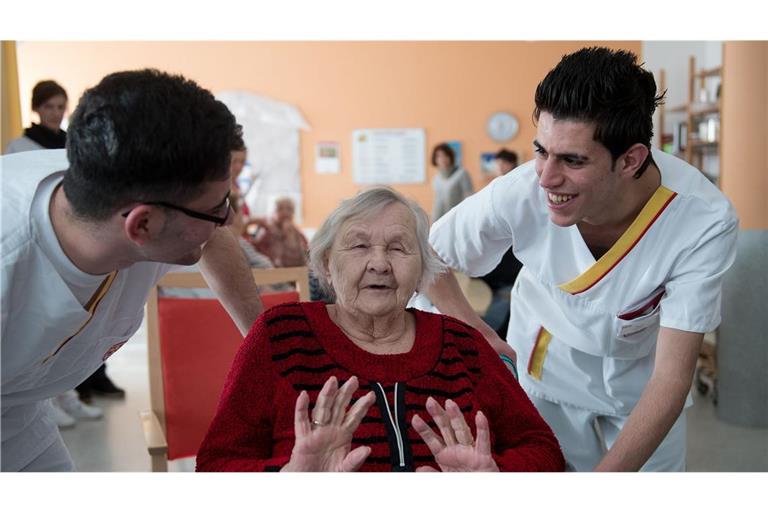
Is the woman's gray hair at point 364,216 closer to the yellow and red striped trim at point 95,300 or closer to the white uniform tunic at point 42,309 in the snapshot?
the white uniform tunic at point 42,309

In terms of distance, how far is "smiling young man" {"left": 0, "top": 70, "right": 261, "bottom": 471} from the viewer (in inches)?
36.3

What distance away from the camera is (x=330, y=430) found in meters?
1.21

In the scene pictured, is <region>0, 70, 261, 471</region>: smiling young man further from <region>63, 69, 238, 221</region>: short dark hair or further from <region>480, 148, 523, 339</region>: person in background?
<region>480, 148, 523, 339</region>: person in background

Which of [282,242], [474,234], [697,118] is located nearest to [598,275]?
[474,234]

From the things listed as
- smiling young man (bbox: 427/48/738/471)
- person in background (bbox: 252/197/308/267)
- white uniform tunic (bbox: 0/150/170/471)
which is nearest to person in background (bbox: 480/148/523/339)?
person in background (bbox: 252/197/308/267)

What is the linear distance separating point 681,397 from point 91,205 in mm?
1011

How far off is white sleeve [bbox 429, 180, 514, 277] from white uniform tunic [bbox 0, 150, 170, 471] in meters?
0.63

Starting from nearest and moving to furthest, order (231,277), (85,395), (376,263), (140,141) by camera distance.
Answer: (140,141), (376,263), (231,277), (85,395)

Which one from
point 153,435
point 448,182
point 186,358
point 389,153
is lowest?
point 153,435

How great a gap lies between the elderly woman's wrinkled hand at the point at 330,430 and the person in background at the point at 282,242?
95.1 inches

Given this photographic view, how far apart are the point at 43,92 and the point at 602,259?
2.12 metres

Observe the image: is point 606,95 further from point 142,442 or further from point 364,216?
point 142,442

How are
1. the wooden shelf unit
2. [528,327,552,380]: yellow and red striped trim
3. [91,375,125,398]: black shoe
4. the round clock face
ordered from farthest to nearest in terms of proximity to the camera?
1. the round clock face
2. the wooden shelf unit
3. [91,375,125,398]: black shoe
4. [528,327,552,380]: yellow and red striped trim

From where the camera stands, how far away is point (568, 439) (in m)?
1.77
